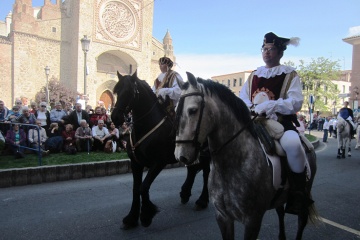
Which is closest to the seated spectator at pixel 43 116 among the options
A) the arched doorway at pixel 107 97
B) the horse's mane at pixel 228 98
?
the horse's mane at pixel 228 98

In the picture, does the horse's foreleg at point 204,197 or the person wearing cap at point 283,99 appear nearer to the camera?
the person wearing cap at point 283,99

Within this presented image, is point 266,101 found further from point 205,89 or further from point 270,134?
point 205,89

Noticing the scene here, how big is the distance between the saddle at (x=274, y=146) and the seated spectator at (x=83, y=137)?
24.7 ft

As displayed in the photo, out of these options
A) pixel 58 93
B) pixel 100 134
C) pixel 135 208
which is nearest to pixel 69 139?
pixel 100 134

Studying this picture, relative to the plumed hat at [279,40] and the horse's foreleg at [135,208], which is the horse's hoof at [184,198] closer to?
the horse's foreleg at [135,208]

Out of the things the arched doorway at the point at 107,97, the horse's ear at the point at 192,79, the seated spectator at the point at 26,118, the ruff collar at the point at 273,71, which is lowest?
the seated spectator at the point at 26,118

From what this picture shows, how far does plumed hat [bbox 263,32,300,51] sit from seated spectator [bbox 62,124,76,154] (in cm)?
755

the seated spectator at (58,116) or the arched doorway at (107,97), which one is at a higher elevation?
the arched doorway at (107,97)

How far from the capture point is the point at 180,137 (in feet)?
7.11

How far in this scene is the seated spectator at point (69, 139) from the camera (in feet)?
29.0

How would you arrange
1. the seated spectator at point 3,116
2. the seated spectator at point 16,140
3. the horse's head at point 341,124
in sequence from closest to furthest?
the seated spectator at point 16,140 → the seated spectator at point 3,116 → the horse's head at point 341,124

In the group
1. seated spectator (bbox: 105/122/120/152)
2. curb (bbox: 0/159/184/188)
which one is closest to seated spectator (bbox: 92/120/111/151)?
seated spectator (bbox: 105/122/120/152)

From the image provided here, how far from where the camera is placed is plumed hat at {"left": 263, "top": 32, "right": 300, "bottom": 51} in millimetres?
3180

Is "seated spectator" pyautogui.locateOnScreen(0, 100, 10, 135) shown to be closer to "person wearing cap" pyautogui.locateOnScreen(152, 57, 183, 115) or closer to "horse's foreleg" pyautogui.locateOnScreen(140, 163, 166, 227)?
"person wearing cap" pyautogui.locateOnScreen(152, 57, 183, 115)
